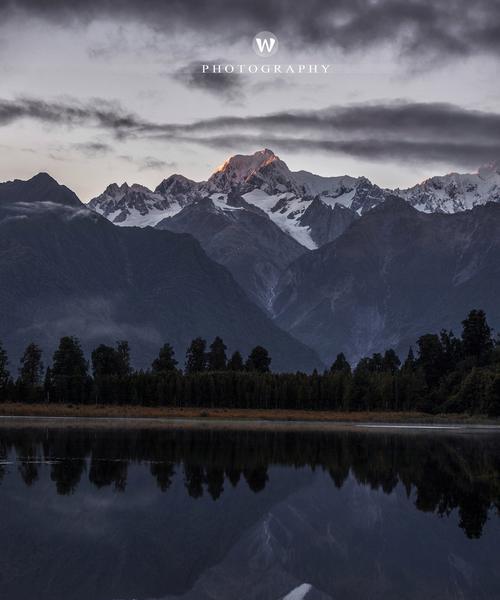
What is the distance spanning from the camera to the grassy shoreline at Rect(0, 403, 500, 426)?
18150cm

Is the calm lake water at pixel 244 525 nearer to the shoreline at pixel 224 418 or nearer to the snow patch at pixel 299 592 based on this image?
the snow patch at pixel 299 592

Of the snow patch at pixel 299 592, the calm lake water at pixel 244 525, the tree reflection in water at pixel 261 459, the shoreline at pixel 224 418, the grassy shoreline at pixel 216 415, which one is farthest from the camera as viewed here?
the grassy shoreline at pixel 216 415

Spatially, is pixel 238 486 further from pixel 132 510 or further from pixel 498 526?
pixel 498 526

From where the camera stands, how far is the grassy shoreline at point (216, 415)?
595 feet

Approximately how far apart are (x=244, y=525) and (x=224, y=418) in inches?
5043

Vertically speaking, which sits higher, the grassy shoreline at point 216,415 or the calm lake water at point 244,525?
the grassy shoreline at point 216,415

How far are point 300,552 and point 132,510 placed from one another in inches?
494

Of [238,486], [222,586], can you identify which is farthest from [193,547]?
[238,486]

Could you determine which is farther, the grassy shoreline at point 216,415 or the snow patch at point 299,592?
the grassy shoreline at point 216,415

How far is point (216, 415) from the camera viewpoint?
188 metres

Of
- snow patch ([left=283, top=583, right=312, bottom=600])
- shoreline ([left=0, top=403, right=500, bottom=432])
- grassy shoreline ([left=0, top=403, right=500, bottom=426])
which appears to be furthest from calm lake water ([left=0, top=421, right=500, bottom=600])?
grassy shoreline ([left=0, top=403, right=500, bottom=426])

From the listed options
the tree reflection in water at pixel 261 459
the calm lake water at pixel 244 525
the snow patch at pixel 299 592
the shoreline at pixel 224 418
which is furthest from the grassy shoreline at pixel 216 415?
the snow patch at pixel 299 592

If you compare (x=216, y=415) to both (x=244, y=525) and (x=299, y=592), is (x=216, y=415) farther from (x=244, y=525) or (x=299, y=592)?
(x=299, y=592)

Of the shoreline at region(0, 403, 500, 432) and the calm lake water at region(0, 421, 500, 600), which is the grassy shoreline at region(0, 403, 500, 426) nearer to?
the shoreline at region(0, 403, 500, 432)
